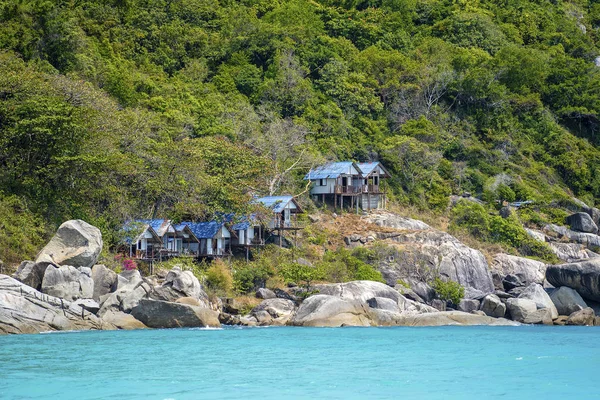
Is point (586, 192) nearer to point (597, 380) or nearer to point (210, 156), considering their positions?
point (210, 156)

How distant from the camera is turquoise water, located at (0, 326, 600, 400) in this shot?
22844 millimetres

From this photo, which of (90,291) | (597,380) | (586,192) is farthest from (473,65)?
(597,380)

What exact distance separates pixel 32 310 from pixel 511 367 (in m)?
18.1

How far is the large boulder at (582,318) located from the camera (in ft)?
146

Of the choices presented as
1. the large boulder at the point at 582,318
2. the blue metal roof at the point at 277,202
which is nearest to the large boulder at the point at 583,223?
the large boulder at the point at 582,318

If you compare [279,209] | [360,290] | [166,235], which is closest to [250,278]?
[166,235]

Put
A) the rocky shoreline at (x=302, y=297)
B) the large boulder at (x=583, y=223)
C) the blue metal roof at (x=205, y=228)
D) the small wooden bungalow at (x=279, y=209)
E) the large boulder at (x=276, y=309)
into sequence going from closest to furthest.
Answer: the rocky shoreline at (x=302, y=297), the large boulder at (x=276, y=309), the blue metal roof at (x=205, y=228), the small wooden bungalow at (x=279, y=209), the large boulder at (x=583, y=223)

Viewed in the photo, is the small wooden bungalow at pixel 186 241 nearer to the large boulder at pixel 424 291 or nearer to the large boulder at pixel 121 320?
the large boulder at pixel 121 320

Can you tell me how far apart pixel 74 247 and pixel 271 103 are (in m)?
28.8

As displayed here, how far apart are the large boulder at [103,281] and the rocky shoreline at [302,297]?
4cm

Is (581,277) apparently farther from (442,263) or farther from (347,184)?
(347,184)

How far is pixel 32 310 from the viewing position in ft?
110

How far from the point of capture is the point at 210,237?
4759 cm

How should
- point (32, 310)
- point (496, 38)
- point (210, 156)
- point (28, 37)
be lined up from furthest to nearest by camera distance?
point (496, 38)
point (28, 37)
point (210, 156)
point (32, 310)
